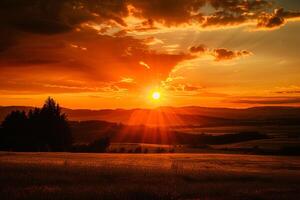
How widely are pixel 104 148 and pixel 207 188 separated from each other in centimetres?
4718

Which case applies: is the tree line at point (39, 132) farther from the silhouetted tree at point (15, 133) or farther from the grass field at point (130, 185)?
the grass field at point (130, 185)

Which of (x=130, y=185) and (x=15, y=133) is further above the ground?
(x=15, y=133)

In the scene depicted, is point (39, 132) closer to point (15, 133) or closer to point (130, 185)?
point (15, 133)

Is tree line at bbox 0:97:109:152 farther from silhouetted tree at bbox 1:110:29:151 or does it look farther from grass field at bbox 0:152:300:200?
grass field at bbox 0:152:300:200

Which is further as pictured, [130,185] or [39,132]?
[39,132]

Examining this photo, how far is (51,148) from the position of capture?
61062mm

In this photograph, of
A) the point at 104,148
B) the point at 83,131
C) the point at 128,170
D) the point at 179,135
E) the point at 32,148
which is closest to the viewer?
the point at 128,170

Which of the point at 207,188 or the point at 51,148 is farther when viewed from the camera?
the point at 51,148

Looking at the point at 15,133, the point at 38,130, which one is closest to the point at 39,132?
the point at 38,130

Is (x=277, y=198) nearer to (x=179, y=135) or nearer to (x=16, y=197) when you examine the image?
(x=16, y=197)

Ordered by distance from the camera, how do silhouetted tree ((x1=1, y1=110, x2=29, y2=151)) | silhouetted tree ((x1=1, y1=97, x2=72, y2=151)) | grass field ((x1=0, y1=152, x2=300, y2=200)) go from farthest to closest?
silhouetted tree ((x1=1, y1=97, x2=72, y2=151)) < silhouetted tree ((x1=1, y1=110, x2=29, y2=151)) < grass field ((x1=0, y1=152, x2=300, y2=200))

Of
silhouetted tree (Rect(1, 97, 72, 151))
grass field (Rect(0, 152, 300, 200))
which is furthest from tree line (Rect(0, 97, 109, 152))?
grass field (Rect(0, 152, 300, 200))

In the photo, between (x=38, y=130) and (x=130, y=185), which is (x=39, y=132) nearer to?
(x=38, y=130)

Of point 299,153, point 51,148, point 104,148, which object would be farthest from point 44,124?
point 299,153
